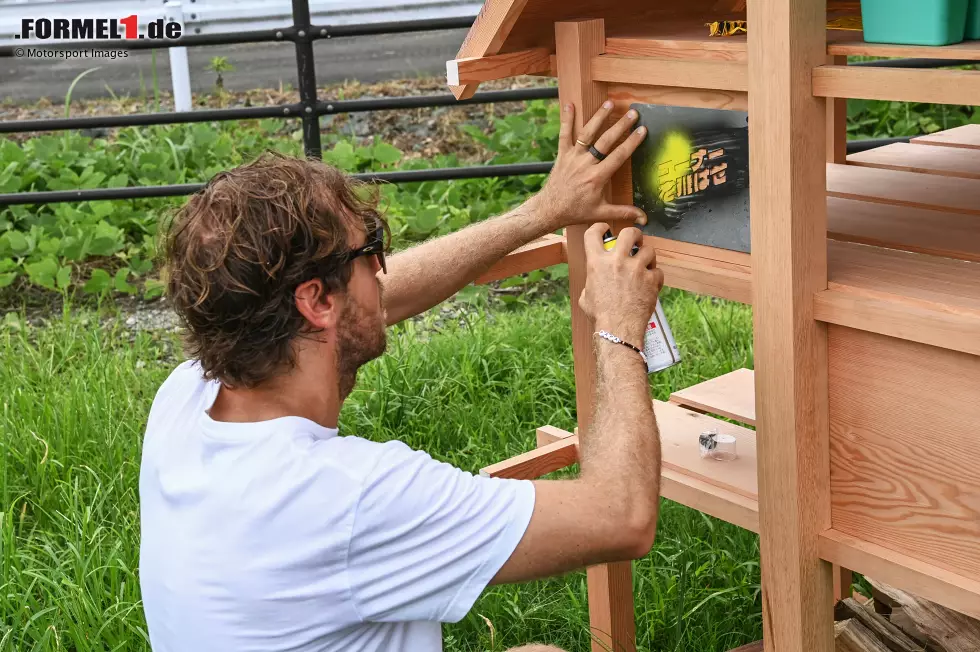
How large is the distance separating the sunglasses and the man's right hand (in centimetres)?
35

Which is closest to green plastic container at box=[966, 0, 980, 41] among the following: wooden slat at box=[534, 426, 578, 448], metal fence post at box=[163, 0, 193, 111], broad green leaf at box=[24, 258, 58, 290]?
wooden slat at box=[534, 426, 578, 448]

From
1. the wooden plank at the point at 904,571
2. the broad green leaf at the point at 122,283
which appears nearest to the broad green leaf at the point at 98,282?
the broad green leaf at the point at 122,283

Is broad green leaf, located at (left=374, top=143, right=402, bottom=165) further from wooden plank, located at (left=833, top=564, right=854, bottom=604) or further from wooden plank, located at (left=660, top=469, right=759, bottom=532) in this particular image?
wooden plank, located at (left=660, top=469, right=759, bottom=532)

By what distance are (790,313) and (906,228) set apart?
0.45 meters

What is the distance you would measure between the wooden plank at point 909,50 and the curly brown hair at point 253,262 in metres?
0.79

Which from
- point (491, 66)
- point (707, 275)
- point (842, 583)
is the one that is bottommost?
point (842, 583)

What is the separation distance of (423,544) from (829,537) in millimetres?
651

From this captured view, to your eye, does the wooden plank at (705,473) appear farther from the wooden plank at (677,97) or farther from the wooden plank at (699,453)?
the wooden plank at (677,97)

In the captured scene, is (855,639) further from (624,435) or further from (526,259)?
(526,259)

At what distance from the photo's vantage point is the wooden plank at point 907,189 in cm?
225

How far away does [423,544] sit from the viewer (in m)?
1.69

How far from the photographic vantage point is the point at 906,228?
2090mm

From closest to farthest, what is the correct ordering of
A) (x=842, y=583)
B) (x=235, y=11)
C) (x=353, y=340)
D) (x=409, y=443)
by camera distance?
1. (x=353, y=340)
2. (x=842, y=583)
3. (x=409, y=443)
4. (x=235, y=11)

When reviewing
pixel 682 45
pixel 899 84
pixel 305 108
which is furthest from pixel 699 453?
pixel 305 108
